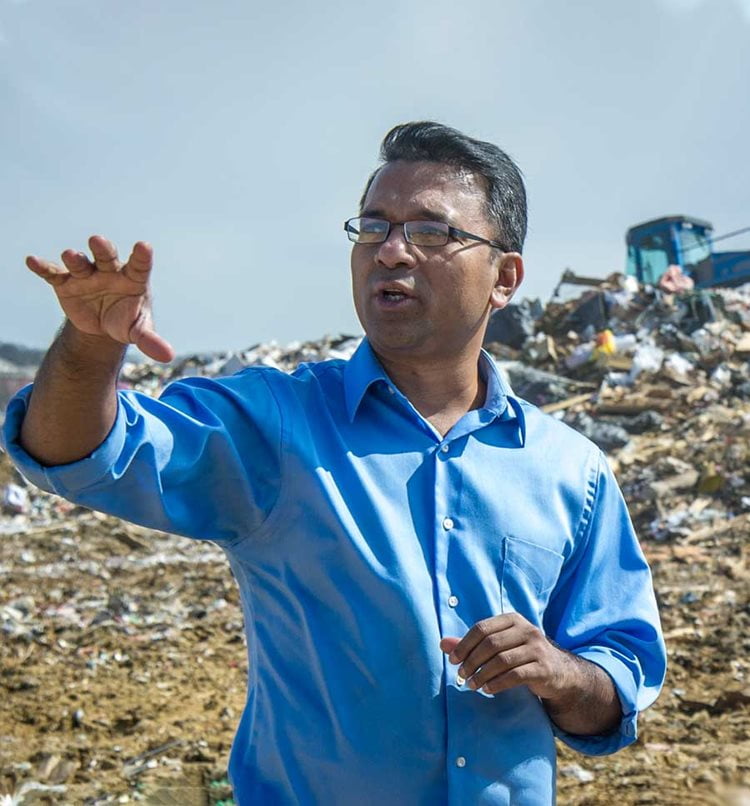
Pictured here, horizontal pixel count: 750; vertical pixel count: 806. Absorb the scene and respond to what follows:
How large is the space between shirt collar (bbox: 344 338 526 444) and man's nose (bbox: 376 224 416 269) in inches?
6.5

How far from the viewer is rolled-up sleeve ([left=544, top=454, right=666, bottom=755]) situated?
171cm

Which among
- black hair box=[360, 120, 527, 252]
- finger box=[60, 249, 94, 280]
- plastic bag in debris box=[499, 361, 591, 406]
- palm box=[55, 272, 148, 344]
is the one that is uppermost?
plastic bag in debris box=[499, 361, 591, 406]

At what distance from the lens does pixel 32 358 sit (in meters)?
2.29

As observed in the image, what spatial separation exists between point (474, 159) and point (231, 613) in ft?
16.3

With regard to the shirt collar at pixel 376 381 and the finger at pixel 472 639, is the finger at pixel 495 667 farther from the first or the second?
the shirt collar at pixel 376 381

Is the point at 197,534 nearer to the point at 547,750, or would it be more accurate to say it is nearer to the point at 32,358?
the point at 547,750

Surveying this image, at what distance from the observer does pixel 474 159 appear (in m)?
1.92

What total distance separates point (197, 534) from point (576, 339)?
12.2m

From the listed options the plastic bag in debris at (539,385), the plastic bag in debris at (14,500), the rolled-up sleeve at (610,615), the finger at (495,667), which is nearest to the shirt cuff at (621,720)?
the rolled-up sleeve at (610,615)

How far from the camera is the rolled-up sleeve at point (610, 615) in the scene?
1714mm

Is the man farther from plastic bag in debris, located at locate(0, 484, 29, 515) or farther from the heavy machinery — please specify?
the heavy machinery

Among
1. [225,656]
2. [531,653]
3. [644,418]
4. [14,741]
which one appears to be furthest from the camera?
[644,418]

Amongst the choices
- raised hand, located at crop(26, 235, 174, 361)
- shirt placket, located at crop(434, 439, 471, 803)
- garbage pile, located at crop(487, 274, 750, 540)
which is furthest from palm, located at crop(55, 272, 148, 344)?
garbage pile, located at crop(487, 274, 750, 540)

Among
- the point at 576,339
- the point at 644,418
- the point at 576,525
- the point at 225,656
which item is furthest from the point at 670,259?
the point at 576,525
